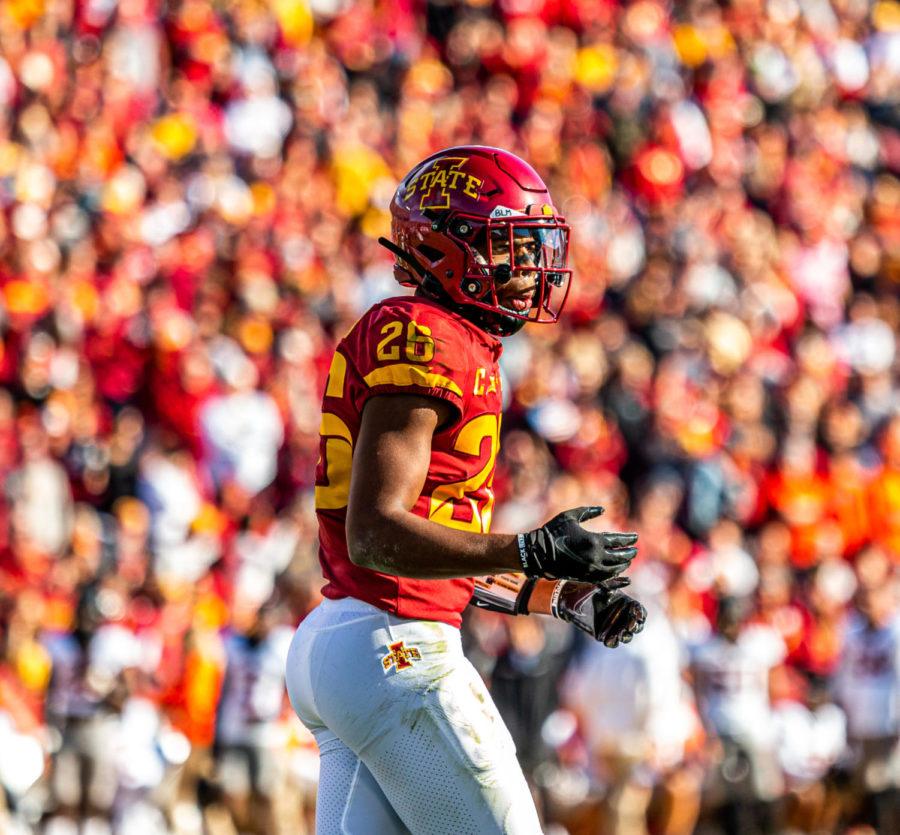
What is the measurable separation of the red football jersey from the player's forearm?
0.23 meters

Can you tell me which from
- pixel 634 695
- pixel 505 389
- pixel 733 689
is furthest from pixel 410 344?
pixel 505 389

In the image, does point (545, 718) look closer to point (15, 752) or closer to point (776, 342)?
point (15, 752)

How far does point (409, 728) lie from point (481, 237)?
1.16 meters

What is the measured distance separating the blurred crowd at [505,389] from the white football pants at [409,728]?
454 centimetres

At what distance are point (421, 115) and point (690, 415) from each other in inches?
123

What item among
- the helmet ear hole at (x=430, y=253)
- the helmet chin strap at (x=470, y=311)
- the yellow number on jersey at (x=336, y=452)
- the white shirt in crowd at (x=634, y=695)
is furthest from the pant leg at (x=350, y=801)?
the white shirt in crowd at (x=634, y=695)

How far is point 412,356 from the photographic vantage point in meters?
3.83

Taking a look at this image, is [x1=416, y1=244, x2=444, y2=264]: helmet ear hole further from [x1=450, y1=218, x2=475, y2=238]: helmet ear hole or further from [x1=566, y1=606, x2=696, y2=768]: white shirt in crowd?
[x1=566, y1=606, x2=696, y2=768]: white shirt in crowd

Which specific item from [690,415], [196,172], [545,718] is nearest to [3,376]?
[196,172]

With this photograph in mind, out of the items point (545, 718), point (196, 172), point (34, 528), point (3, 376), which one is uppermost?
point (196, 172)

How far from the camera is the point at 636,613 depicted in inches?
164

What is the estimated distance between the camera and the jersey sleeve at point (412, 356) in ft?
12.5

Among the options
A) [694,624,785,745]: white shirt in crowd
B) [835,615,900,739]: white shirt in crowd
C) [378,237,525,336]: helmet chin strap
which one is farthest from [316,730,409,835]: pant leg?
[835,615,900,739]: white shirt in crowd

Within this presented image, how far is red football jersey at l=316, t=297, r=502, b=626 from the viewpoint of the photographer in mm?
3840
